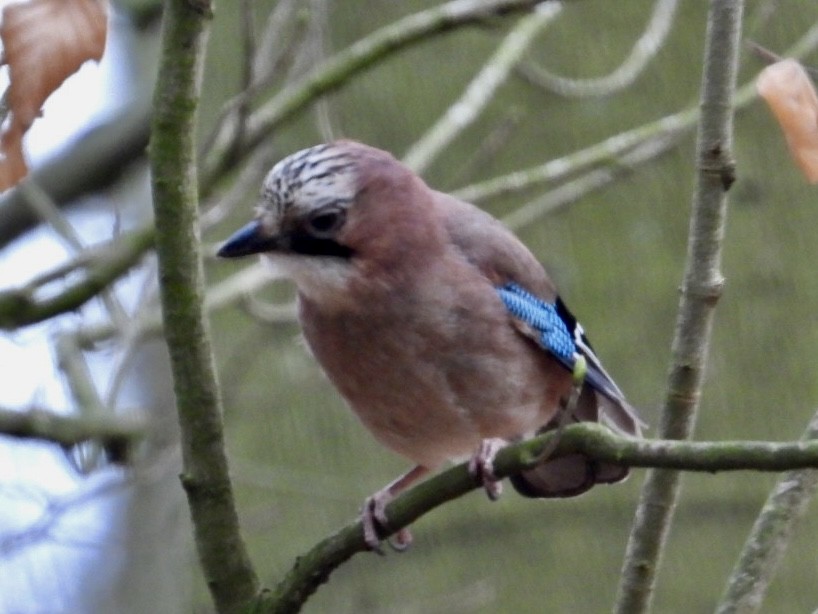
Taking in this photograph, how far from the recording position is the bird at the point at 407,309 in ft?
9.18

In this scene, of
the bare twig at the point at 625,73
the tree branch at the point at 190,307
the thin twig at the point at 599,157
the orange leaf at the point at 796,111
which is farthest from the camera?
the bare twig at the point at 625,73

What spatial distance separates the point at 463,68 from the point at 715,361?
1.41 m

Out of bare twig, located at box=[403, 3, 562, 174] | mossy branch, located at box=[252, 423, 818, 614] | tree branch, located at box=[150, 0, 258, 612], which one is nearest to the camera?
Result: mossy branch, located at box=[252, 423, 818, 614]

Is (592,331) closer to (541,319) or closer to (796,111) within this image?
(541,319)

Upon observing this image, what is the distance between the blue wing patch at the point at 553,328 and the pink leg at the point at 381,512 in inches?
16.9

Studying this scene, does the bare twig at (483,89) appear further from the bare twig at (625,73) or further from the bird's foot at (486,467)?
the bird's foot at (486,467)

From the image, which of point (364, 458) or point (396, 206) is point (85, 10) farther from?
point (364, 458)

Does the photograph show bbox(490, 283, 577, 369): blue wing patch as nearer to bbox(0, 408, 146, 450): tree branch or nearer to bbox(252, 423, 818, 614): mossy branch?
bbox(252, 423, 818, 614): mossy branch

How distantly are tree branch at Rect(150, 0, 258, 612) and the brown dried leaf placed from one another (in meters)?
0.19

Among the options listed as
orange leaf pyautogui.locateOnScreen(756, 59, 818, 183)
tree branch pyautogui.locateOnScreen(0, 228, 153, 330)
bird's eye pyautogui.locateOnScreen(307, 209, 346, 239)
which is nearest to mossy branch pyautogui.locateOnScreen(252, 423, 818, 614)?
orange leaf pyautogui.locateOnScreen(756, 59, 818, 183)

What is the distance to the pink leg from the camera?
8.20 ft

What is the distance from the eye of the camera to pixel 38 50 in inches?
77.8

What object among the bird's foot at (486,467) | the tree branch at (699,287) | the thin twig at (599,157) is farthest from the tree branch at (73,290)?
the tree branch at (699,287)

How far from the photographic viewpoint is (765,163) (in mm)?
5160
